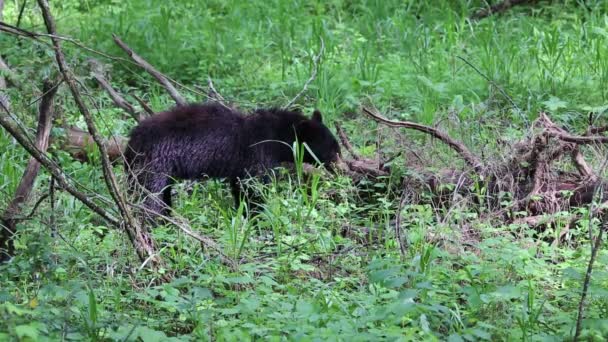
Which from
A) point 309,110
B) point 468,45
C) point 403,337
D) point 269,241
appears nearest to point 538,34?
point 468,45

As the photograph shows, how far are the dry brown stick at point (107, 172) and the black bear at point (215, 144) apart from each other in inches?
55.9

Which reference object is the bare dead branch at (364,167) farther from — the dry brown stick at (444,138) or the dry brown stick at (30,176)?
the dry brown stick at (30,176)

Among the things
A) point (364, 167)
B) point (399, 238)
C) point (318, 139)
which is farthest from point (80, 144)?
point (399, 238)

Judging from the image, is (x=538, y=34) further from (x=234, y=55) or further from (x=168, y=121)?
(x=168, y=121)

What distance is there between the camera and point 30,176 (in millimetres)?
5152

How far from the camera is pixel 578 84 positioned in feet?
27.4

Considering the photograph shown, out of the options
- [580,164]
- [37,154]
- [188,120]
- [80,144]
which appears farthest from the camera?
[80,144]

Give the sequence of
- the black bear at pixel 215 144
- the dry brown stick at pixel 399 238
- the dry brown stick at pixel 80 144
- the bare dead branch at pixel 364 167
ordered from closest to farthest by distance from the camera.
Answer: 1. the dry brown stick at pixel 399 238
2. the black bear at pixel 215 144
3. the bare dead branch at pixel 364 167
4. the dry brown stick at pixel 80 144

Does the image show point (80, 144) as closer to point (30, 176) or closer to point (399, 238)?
point (30, 176)

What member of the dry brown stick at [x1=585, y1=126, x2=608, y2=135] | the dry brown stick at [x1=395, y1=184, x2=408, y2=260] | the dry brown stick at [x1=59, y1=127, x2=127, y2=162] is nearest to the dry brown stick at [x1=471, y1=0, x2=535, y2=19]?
the dry brown stick at [x1=585, y1=126, x2=608, y2=135]

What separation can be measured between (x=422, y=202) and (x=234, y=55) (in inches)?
156

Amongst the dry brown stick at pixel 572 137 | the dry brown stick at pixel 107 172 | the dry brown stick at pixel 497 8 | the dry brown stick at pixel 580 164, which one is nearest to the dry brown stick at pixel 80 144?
the dry brown stick at pixel 107 172

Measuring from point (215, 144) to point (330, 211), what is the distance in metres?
1.15

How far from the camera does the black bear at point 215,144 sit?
21.3 feet
